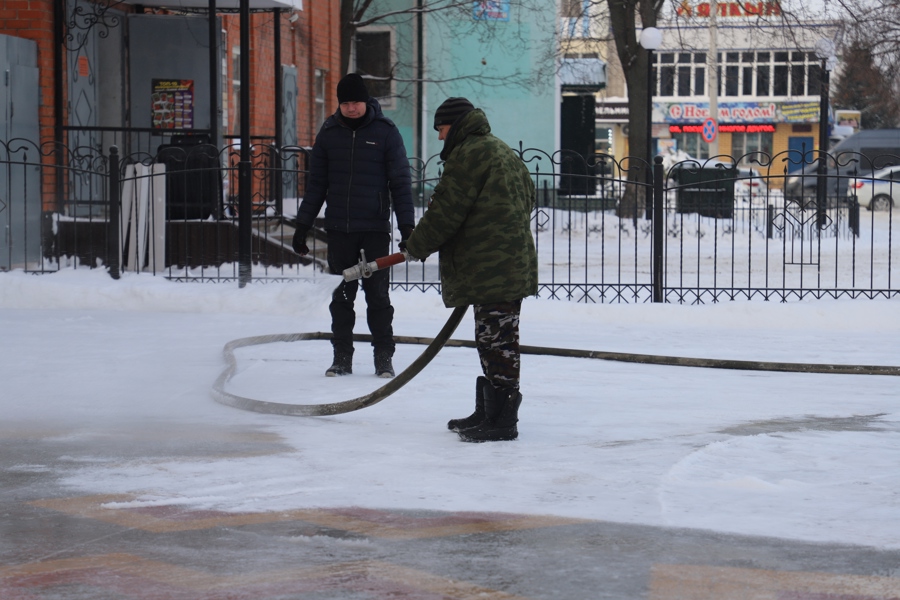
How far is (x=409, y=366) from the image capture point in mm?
7043

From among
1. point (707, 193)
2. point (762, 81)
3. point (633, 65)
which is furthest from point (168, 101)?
point (762, 81)

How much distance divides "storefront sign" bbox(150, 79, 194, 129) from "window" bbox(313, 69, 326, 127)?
29.1ft

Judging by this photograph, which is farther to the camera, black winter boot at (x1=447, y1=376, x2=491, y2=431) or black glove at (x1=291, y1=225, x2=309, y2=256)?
black glove at (x1=291, y1=225, x2=309, y2=256)

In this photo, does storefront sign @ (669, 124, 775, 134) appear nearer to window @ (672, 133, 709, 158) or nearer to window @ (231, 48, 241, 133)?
window @ (672, 133, 709, 158)

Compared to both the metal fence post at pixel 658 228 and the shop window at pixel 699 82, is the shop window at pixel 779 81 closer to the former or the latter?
the shop window at pixel 699 82

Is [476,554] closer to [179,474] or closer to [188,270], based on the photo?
[179,474]

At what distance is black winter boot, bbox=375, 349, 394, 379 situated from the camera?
883 centimetres

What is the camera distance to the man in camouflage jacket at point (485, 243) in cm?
650

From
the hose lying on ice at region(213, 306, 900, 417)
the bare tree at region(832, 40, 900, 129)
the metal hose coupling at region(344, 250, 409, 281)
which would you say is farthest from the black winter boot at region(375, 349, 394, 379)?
the bare tree at region(832, 40, 900, 129)

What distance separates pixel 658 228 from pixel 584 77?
74.6 ft

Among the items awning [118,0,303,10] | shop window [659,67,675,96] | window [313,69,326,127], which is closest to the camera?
awning [118,0,303,10]

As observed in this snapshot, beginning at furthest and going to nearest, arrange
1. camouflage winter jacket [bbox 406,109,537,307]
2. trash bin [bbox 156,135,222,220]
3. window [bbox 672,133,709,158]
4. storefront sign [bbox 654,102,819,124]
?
window [bbox 672,133,709,158], storefront sign [bbox 654,102,819,124], trash bin [bbox 156,135,222,220], camouflage winter jacket [bbox 406,109,537,307]

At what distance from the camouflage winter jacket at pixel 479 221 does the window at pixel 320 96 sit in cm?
2141

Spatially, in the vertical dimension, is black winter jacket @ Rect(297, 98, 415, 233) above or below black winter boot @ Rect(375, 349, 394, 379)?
above
